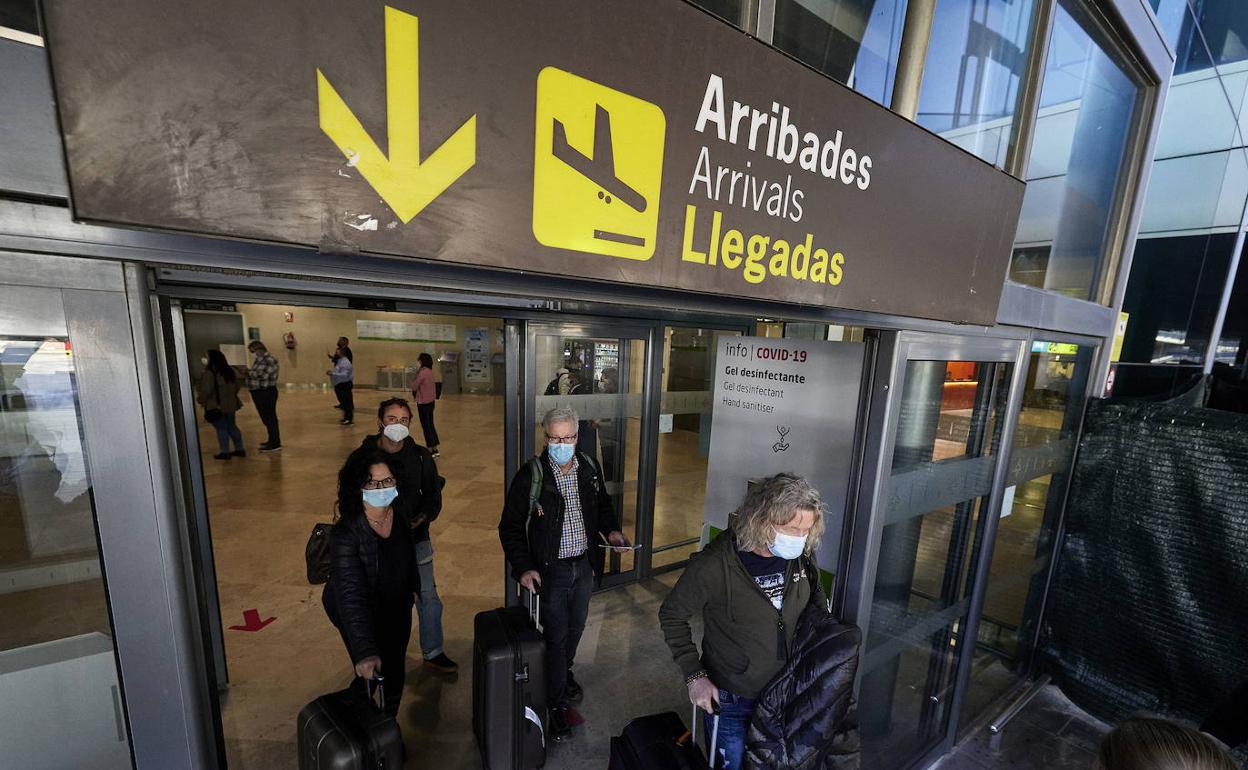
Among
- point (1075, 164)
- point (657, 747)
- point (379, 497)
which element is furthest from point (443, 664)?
point (1075, 164)

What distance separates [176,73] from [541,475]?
2336 millimetres

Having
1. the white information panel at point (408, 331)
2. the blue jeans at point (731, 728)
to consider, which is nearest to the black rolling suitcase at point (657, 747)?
the blue jeans at point (731, 728)

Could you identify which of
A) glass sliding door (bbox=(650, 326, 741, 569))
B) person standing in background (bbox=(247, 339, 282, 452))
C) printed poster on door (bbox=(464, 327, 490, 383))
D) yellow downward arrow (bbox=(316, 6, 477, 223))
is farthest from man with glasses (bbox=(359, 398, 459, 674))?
printed poster on door (bbox=(464, 327, 490, 383))

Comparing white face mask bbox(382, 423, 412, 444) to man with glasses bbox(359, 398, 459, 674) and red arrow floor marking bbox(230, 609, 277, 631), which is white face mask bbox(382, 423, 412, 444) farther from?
red arrow floor marking bbox(230, 609, 277, 631)

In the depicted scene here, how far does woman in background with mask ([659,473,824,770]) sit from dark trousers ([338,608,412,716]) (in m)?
1.44

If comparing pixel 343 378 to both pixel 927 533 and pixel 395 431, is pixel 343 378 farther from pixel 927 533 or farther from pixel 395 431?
pixel 927 533

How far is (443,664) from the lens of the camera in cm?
320

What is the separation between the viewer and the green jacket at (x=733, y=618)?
1.93 meters

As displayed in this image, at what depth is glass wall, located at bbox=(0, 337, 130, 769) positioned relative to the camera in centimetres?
84

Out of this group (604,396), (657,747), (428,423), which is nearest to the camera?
(657,747)

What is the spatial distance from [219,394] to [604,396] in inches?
240

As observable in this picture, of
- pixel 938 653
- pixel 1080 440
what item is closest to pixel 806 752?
pixel 938 653

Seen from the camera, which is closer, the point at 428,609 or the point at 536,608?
the point at 536,608

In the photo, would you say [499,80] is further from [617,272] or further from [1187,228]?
[1187,228]
